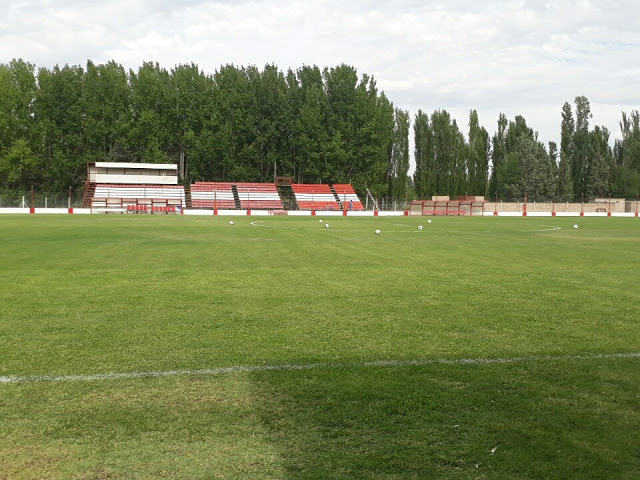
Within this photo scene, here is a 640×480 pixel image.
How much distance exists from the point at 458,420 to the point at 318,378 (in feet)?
4.26

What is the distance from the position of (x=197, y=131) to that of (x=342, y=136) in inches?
→ 657

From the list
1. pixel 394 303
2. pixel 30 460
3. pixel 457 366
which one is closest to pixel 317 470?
pixel 30 460

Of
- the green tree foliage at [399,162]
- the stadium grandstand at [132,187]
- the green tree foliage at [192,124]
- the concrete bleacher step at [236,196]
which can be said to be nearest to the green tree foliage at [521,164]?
the green tree foliage at [399,162]

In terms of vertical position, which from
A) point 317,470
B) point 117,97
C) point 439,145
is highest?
point 117,97

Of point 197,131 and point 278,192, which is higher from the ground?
point 197,131

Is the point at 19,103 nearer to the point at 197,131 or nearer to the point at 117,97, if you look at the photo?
the point at 117,97

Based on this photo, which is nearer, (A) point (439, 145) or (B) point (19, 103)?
(B) point (19, 103)

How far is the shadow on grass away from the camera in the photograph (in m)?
3.23

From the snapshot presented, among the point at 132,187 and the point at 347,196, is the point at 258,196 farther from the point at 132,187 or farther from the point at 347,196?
the point at 132,187

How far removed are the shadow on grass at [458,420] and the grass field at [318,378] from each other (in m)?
0.02

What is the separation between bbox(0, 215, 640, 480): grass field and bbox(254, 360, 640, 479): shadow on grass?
16 millimetres

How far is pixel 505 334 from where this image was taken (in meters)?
6.25

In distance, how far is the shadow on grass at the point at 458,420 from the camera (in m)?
3.23

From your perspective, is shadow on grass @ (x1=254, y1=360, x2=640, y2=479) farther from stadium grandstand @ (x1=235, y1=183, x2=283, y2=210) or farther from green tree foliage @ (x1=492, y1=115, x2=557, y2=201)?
green tree foliage @ (x1=492, y1=115, x2=557, y2=201)
